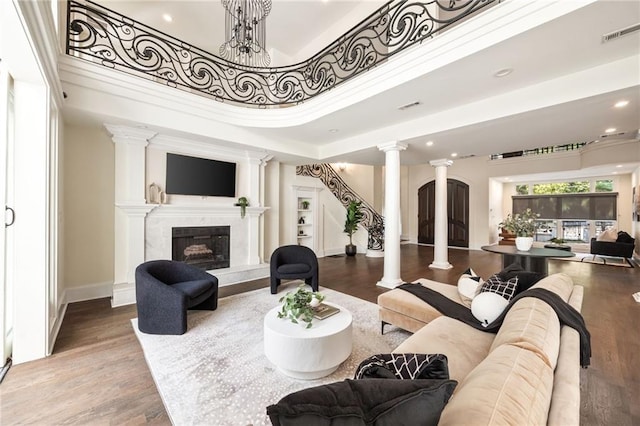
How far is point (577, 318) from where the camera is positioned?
159 cm

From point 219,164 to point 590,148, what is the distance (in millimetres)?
10247

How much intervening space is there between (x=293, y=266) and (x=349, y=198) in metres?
5.04

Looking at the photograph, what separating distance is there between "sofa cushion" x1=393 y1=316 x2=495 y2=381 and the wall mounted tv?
15.7 ft

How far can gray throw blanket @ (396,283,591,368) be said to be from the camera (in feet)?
4.87

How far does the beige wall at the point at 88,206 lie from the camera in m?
4.14

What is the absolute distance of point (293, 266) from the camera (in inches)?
177

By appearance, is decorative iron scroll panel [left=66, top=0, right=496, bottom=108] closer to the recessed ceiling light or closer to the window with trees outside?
the recessed ceiling light

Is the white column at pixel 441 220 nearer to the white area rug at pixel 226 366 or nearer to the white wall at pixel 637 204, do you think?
the white area rug at pixel 226 366

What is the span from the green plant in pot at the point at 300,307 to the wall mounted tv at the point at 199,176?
12.2 ft

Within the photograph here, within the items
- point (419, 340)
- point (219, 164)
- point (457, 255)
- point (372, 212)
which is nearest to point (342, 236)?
point (372, 212)

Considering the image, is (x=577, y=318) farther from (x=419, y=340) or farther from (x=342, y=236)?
(x=342, y=236)

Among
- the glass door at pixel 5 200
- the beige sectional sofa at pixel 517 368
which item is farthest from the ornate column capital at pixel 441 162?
the glass door at pixel 5 200

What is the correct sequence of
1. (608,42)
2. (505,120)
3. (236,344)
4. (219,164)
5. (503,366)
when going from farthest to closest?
(219,164) < (505,120) < (236,344) < (608,42) < (503,366)

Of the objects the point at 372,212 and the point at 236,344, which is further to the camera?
the point at 372,212
